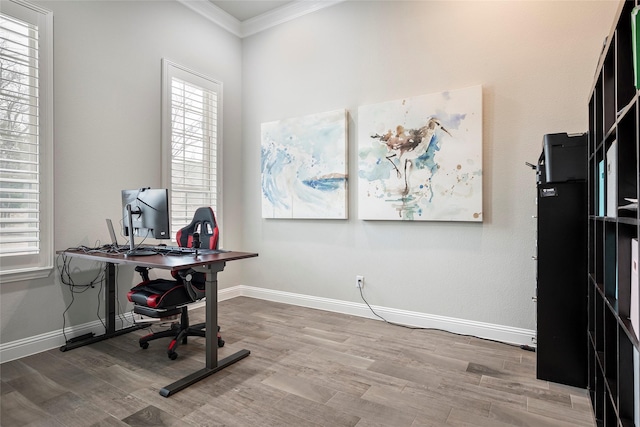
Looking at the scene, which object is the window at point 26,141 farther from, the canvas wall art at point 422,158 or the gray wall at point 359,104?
the canvas wall art at point 422,158

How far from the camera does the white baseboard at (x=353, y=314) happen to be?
2742 millimetres

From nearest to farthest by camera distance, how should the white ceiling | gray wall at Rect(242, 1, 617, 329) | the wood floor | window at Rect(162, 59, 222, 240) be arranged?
1. the wood floor
2. gray wall at Rect(242, 1, 617, 329)
3. window at Rect(162, 59, 222, 240)
4. the white ceiling

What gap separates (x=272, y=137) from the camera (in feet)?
14.3

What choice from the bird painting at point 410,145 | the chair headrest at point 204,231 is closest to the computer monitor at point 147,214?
the chair headrest at point 204,231

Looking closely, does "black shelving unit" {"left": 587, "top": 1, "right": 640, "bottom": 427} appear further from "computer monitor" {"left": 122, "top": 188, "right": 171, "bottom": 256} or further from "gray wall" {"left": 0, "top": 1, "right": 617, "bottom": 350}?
"computer monitor" {"left": 122, "top": 188, "right": 171, "bottom": 256}

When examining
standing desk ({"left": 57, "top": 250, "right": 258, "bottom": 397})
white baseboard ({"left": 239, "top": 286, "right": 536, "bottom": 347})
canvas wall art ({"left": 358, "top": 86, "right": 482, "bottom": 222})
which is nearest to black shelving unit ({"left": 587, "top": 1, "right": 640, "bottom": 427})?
white baseboard ({"left": 239, "top": 286, "right": 536, "bottom": 347})

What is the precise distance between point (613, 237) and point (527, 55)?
1.98m

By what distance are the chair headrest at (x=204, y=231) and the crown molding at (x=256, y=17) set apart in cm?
254

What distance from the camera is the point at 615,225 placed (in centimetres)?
163

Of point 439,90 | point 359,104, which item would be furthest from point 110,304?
point 439,90

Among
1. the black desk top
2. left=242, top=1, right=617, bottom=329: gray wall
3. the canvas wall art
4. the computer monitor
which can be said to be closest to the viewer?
the black desk top

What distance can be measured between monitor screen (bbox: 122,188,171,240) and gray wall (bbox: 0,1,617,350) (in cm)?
58

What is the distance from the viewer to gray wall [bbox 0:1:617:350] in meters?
2.87

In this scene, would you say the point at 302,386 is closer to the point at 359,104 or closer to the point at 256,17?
the point at 359,104
